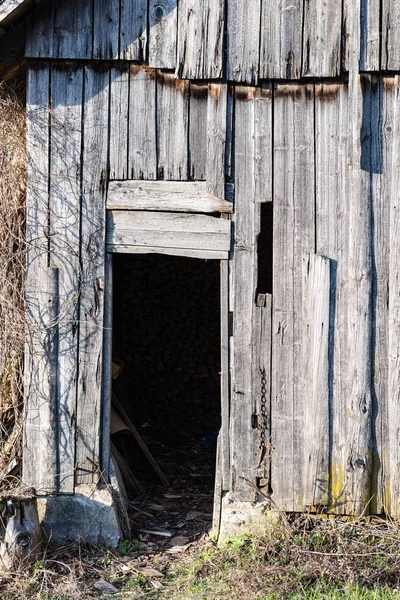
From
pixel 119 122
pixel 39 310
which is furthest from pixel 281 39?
pixel 39 310

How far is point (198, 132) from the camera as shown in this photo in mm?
5574

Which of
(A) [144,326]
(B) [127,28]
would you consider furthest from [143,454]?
(B) [127,28]

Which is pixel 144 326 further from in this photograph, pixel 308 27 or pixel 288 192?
pixel 308 27

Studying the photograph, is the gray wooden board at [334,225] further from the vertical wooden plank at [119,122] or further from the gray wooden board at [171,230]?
the vertical wooden plank at [119,122]

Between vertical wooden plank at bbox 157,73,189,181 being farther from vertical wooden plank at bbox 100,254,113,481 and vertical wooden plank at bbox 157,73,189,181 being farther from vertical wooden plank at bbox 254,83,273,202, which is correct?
vertical wooden plank at bbox 100,254,113,481

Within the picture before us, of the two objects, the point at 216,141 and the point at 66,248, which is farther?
the point at 66,248

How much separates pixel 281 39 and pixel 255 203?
4.26 feet

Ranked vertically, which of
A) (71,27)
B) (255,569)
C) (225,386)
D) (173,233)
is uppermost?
(71,27)

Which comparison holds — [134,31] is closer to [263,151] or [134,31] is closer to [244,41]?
[244,41]

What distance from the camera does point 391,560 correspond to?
5.16 m

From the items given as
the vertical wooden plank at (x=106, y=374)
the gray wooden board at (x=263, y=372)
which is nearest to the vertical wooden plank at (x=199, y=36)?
the vertical wooden plank at (x=106, y=374)

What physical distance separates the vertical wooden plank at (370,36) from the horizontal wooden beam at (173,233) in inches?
65.0

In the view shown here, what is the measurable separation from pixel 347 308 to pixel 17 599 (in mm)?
3245

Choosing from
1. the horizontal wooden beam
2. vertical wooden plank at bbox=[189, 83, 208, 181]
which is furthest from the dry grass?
vertical wooden plank at bbox=[189, 83, 208, 181]
